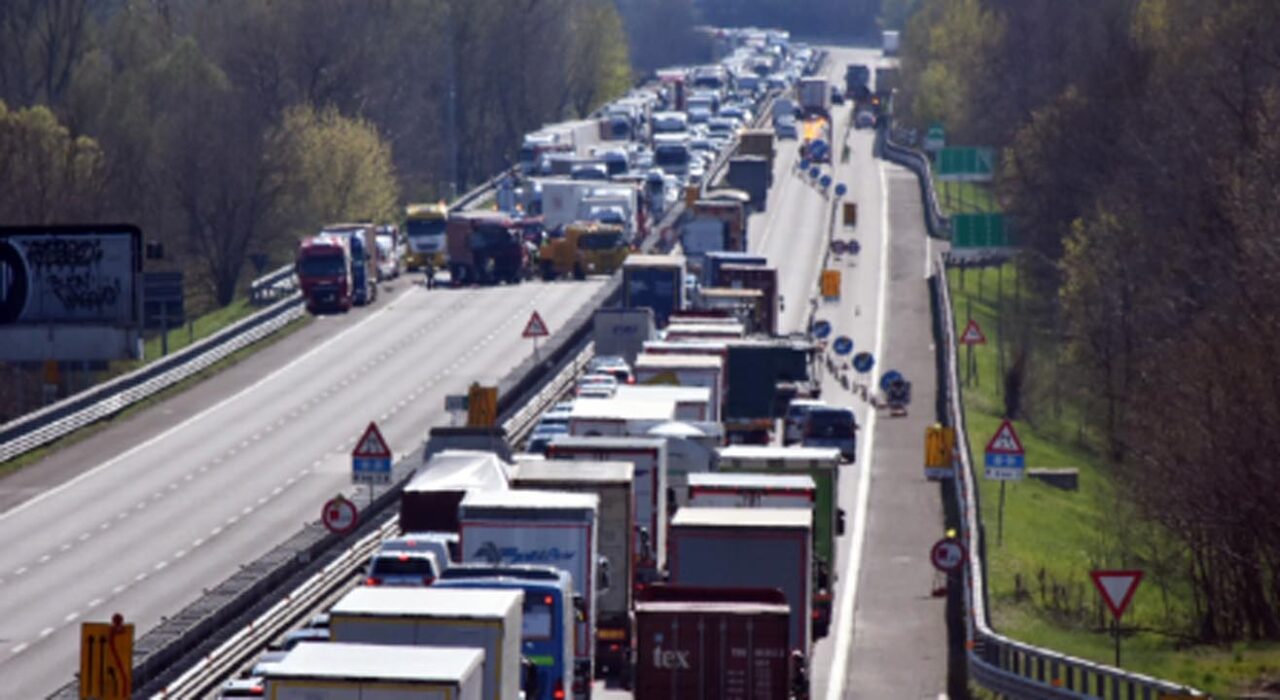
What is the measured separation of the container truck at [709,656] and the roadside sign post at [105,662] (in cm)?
637

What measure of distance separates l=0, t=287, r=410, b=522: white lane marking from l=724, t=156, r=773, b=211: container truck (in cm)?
3869

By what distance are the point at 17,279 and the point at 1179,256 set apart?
3283 centimetres

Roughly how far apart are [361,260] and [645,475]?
52061mm

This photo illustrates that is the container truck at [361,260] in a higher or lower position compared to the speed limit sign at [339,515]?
higher

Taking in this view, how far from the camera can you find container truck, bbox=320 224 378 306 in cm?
9819

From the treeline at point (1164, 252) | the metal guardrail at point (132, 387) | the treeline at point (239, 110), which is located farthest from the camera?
the treeline at point (239, 110)

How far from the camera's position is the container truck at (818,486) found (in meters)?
46.6

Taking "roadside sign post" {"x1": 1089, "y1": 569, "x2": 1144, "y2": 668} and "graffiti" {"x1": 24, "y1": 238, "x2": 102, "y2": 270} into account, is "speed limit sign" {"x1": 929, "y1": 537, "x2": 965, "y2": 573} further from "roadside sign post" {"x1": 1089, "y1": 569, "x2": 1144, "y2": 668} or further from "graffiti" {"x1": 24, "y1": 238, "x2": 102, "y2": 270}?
"graffiti" {"x1": 24, "y1": 238, "x2": 102, "y2": 270}

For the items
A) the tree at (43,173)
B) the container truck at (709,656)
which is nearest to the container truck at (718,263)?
the tree at (43,173)

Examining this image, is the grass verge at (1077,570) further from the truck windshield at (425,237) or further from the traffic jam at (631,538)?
the truck windshield at (425,237)

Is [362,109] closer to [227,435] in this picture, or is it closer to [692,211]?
[692,211]

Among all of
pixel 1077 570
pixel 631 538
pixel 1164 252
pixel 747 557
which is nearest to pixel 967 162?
pixel 1164 252

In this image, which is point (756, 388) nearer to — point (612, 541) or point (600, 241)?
point (612, 541)

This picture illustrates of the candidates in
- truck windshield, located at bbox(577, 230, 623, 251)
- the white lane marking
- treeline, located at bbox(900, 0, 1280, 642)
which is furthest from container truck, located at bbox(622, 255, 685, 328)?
truck windshield, located at bbox(577, 230, 623, 251)
